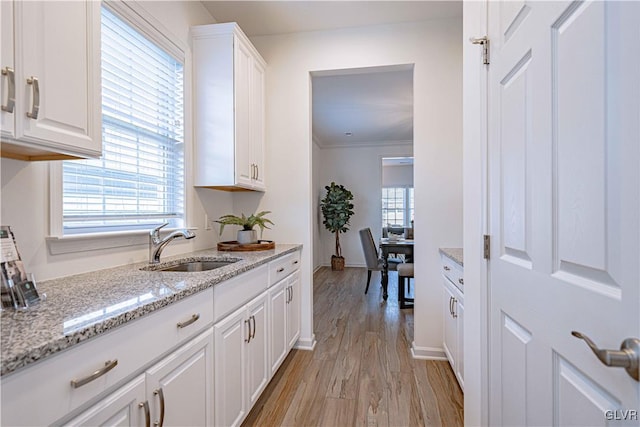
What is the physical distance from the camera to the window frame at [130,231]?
1328 millimetres

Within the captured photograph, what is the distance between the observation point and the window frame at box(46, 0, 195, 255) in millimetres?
1328

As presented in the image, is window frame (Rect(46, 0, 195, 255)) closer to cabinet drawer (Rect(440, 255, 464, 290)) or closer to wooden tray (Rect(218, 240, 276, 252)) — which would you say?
wooden tray (Rect(218, 240, 276, 252))

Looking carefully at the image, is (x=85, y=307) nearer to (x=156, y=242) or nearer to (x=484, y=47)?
(x=156, y=242)

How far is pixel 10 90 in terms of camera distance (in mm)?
922

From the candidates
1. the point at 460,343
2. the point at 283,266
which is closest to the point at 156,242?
the point at 283,266

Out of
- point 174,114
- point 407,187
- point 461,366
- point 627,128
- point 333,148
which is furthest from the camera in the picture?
point 407,187

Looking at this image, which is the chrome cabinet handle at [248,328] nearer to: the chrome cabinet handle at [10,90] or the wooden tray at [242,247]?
the wooden tray at [242,247]

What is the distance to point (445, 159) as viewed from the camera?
8.70 ft

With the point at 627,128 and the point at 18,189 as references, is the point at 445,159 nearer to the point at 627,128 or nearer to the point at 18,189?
the point at 627,128

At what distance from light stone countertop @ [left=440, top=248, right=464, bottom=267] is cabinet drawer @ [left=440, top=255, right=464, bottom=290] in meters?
0.03

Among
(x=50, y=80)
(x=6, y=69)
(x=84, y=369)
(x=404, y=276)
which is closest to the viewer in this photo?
(x=84, y=369)

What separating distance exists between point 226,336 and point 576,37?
165 cm

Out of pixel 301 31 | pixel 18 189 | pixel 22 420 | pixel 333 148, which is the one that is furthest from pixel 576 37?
pixel 333 148

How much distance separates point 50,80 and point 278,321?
1810 millimetres
